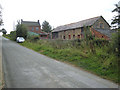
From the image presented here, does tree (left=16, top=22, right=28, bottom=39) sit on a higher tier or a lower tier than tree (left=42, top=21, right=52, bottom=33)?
lower

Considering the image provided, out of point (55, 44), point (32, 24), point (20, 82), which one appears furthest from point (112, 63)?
point (32, 24)

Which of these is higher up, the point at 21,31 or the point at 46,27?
the point at 46,27

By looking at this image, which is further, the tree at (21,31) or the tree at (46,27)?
the tree at (46,27)

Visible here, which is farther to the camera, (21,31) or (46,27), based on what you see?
(46,27)

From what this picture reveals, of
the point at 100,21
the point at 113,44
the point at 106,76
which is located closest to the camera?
the point at 106,76

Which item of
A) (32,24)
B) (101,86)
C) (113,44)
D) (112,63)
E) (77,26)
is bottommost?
(101,86)

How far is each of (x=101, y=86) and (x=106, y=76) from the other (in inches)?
55.4

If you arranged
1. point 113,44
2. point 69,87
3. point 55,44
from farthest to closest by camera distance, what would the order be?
point 55,44 < point 113,44 < point 69,87

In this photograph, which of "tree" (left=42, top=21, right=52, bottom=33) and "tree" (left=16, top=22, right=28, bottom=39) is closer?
"tree" (left=16, top=22, right=28, bottom=39)

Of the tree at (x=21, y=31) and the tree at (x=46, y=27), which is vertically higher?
the tree at (x=46, y=27)

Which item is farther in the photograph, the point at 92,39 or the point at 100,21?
the point at 100,21

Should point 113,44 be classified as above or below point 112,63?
above

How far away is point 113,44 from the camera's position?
771cm

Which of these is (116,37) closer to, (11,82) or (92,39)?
(92,39)
